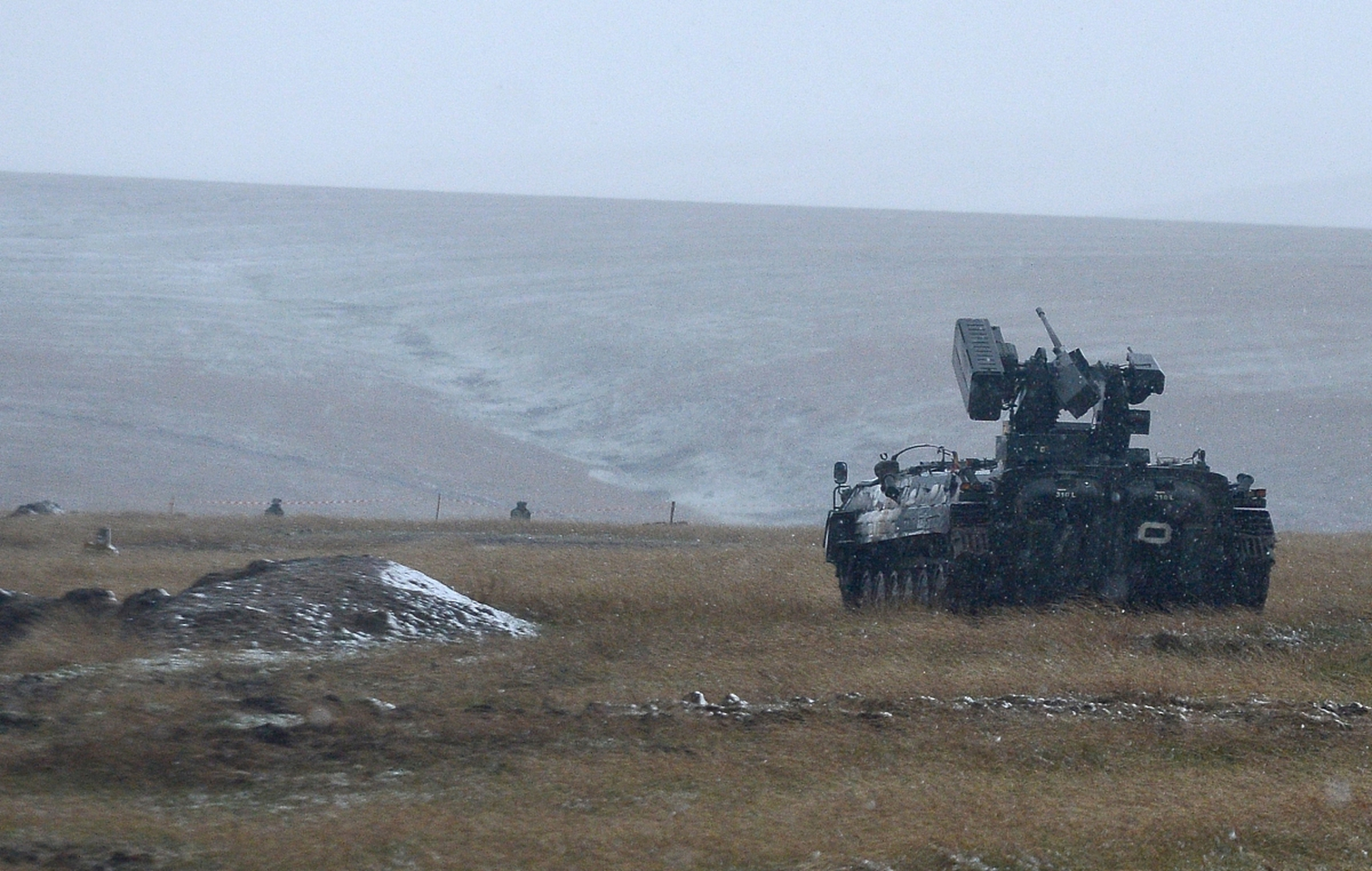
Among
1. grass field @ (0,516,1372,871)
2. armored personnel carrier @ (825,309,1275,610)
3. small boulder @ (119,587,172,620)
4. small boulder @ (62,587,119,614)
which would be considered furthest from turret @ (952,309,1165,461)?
small boulder @ (62,587,119,614)

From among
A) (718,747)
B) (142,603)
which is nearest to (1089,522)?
(718,747)

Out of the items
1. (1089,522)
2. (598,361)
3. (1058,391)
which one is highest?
(598,361)

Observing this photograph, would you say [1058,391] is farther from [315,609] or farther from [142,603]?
[142,603]

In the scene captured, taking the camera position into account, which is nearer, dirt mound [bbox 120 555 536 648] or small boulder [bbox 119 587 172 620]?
dirt mound [bbox 120 555 536 648]

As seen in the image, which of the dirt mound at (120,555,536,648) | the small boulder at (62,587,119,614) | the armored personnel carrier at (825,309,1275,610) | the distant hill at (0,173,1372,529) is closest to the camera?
the dirt mound at (120,555,536,648)

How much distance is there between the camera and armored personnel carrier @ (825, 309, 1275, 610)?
14016 millimetres

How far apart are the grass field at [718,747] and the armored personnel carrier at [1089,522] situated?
1.29 feet

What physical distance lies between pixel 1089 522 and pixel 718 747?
6404mm

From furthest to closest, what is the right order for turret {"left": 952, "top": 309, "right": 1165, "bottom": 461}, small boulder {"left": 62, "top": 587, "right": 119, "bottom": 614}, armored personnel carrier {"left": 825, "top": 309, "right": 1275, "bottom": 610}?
turret {"left": 952, "top": 309, "right": 1165, "bottom": 461}, armored personnel carrier {"left": 825, "top": 309, "right": 1275, "bottom": 610}, small boulder {"left": 62, "top": 587, "right": 119, "bottom": 614}

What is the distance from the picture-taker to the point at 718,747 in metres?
8.96

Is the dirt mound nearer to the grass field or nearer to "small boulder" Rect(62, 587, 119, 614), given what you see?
"small boulder" Rect(62, 587, 119, 614)

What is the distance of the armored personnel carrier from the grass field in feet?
1.29

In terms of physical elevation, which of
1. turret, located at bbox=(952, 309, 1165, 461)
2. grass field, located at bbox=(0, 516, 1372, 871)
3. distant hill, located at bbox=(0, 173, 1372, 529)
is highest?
distant hill, located at bbox=(0, 173, 1372, 529)

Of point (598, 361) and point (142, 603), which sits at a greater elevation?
point (598, 361)
